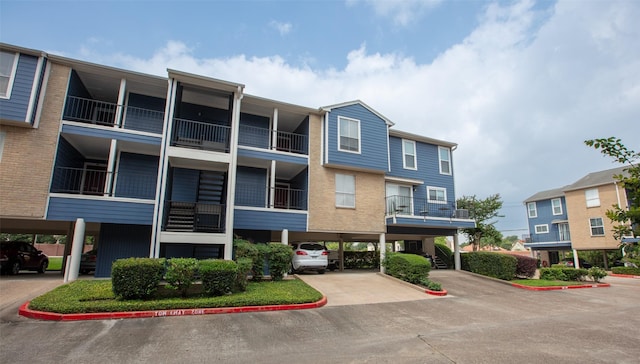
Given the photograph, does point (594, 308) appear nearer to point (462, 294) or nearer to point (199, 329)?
point (462, 294)

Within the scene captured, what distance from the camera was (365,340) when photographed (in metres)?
6.96

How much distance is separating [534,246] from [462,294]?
96.0ft

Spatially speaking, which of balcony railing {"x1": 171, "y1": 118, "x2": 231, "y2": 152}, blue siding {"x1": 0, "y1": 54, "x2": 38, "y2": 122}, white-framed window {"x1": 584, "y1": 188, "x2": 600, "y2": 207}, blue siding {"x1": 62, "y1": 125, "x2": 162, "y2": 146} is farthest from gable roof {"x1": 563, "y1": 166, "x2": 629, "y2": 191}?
blue siding {"x1": 0, "y1": 54, "x2": 38, "y2": 122}

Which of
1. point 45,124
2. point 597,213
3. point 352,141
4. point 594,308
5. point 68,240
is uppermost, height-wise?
point 352,141

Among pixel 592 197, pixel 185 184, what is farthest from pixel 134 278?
pixel 592 197

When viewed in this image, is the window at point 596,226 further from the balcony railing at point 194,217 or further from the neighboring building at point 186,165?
the balcony railing at point 194,217

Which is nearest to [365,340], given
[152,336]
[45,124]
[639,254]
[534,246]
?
[152,336]

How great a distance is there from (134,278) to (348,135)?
40.7ft

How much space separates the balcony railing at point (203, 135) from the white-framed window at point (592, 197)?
1257 inches

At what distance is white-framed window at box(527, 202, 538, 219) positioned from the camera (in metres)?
37.7

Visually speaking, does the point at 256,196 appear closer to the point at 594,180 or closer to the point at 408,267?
the point at 408,267

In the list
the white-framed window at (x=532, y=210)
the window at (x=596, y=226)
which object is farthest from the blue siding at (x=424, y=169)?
the white-framed window at (x=532, y=210)

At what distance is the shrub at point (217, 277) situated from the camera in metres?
9.95

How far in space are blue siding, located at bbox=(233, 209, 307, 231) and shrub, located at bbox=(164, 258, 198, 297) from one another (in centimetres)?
509
